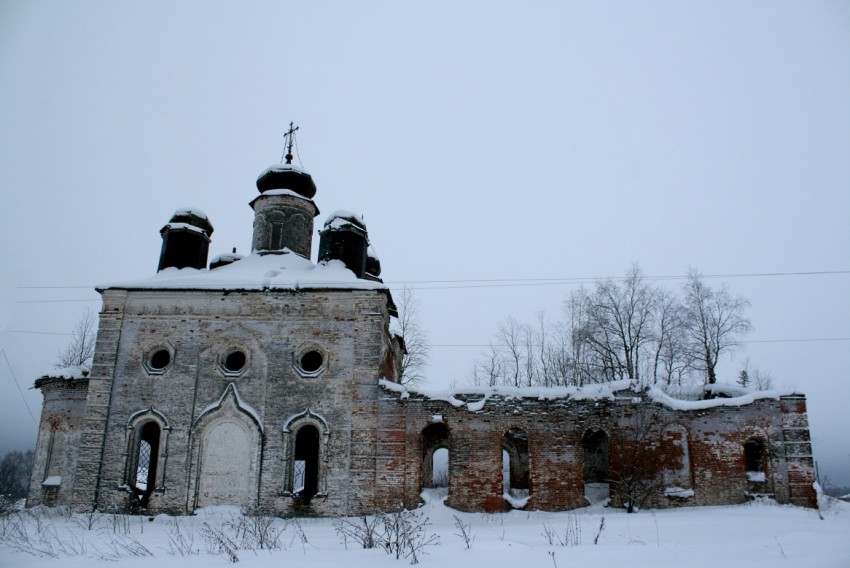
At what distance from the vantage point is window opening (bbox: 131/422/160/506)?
16.3m

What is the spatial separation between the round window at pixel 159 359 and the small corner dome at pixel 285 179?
21.6 ft

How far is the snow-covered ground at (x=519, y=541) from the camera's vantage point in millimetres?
7699

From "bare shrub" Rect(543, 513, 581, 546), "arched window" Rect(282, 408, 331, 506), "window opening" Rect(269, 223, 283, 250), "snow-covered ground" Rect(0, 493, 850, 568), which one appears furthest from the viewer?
"window opening" Rect(269, 223, 283, 250)

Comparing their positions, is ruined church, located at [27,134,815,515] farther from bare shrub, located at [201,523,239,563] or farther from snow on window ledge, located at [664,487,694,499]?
bare shrub, located at [201,523,239,563]

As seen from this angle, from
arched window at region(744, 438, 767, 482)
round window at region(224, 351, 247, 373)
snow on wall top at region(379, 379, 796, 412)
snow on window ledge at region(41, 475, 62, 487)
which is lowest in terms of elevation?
snow on window ledge at region(41, 475, 62, 487)

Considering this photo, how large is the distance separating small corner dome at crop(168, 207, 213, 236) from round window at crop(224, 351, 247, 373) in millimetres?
5061

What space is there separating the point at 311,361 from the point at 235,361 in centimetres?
218

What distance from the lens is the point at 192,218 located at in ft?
64.6

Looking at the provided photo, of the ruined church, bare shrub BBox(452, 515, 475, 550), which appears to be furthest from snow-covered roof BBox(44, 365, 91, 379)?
bare shrub BBox(452, 515, 475, 550)

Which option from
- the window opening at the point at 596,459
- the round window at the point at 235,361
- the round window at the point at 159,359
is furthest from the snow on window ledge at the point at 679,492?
the round window at the point at 159,359

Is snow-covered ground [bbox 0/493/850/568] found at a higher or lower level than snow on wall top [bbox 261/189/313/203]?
lower

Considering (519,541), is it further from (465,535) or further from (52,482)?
(52,482)

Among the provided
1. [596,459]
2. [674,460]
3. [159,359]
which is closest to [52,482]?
[159,359]

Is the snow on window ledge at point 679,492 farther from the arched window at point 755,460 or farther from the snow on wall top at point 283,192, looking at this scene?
the snow on wall top at point 283,192
